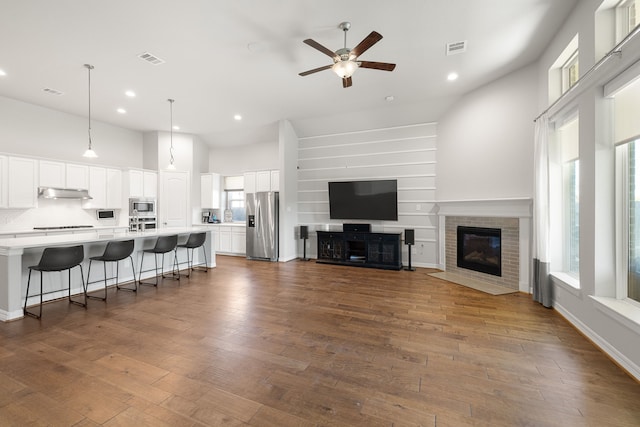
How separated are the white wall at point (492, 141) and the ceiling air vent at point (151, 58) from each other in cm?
517

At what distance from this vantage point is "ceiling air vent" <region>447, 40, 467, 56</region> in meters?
3.54

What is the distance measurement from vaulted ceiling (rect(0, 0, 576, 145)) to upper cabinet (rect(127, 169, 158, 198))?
4.84 feet

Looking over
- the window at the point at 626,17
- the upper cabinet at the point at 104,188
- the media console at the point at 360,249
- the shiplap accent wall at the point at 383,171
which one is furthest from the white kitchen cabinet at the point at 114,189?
the window at the point at 626,17

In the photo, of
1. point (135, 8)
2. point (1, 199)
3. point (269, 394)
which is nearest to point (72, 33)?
point (135, 8)

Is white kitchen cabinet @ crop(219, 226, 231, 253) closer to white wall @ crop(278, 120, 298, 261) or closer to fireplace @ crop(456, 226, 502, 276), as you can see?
white wall @ crop(278, 120, 298, 261)

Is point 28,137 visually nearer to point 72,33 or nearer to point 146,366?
point 72,33

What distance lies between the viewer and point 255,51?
370cm

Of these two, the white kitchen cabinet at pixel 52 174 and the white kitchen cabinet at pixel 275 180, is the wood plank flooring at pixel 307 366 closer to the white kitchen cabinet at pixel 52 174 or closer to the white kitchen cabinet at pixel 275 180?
the white kitchen cabinet at pixel 52 174

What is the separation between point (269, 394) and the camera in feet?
6.20

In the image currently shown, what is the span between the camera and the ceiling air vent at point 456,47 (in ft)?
11.6

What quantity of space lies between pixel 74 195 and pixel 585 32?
8.64 metres

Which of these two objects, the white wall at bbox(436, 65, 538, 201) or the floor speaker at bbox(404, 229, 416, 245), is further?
the floor speaker at bbox(404, 229, 416, 245)

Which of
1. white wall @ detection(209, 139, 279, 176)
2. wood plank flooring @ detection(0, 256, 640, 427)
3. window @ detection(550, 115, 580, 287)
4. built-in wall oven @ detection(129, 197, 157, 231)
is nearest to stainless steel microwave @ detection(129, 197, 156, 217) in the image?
built-in wall oven @ detection(129, 197, 157, 231)

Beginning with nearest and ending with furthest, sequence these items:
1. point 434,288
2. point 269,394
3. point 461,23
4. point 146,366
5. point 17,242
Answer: point 269,394 → point 146,366 → point 461,23 → point 17,242 → point 434,288
